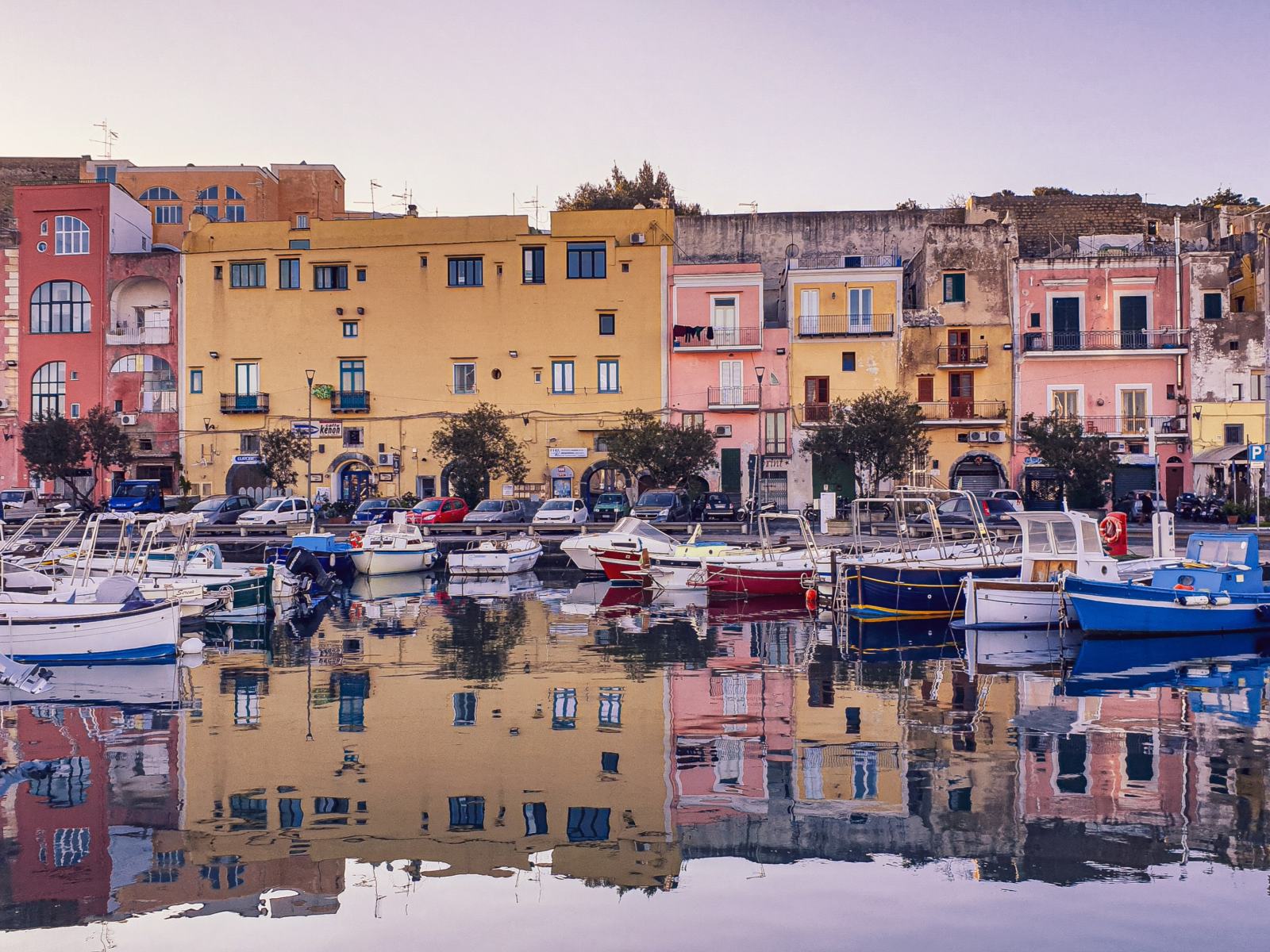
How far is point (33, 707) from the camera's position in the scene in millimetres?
17422

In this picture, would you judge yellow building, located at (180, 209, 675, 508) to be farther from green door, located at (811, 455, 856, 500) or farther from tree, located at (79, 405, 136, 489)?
green door, located at (811, 455, 856, 500)

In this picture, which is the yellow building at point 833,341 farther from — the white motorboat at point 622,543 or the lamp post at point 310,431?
the lamp post at point 310,431

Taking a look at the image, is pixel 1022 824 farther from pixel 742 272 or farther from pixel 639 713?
pixel 742 272

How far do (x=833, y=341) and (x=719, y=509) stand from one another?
36.8 ft

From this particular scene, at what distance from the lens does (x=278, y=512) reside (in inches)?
1748

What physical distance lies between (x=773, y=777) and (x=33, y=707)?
34.0 feet

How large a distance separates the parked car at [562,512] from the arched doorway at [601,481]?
24.5 ft

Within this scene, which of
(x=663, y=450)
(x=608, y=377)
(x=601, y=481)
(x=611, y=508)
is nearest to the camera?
(x=611, y=508)

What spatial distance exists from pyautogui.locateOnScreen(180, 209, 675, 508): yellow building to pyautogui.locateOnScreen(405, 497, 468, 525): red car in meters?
6.16

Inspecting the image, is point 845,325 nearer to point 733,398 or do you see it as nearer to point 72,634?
point 733,398

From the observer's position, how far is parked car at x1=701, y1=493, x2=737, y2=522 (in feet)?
145

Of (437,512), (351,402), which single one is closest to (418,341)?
(351,402)

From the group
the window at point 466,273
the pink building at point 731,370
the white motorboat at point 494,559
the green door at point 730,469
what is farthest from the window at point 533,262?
the white motorboat at point 494,559

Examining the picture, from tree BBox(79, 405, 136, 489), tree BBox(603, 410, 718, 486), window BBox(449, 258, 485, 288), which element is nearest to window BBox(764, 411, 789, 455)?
tree BBox(603, 410, 718, 486)
